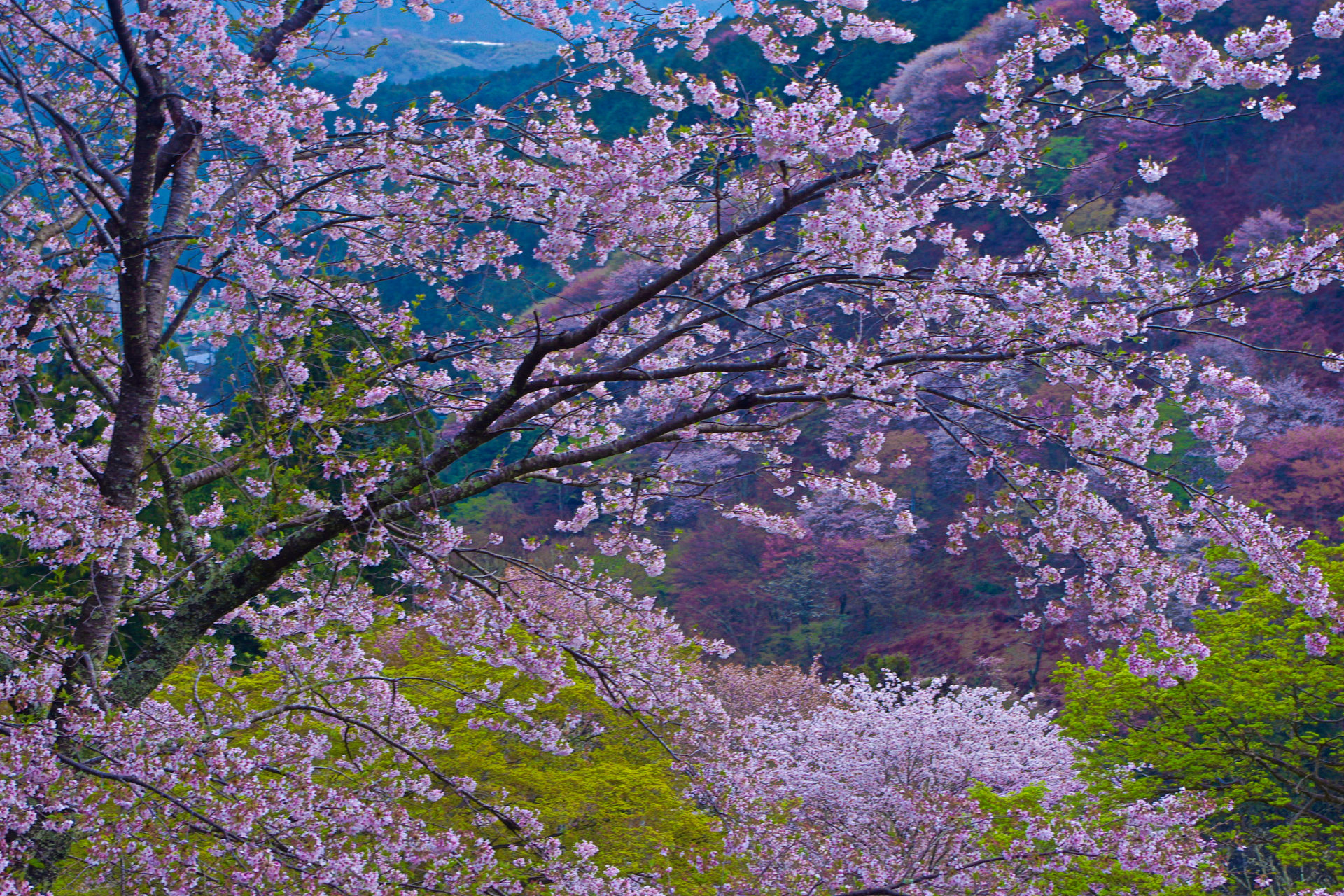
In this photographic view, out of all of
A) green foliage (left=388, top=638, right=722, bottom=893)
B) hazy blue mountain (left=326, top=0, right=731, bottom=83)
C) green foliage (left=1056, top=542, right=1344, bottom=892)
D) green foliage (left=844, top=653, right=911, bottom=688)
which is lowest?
green foliage (left=388, top=638, right=722, bottom=893)

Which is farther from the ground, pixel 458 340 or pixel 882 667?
pixel 882 667

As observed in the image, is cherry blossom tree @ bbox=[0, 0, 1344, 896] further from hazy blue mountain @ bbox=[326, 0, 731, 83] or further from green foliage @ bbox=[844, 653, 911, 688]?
hazy blue mountain @ bbox=[326, 0, 731, 83]

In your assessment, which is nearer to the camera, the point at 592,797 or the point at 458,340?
the point at 458,340

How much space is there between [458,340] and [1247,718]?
9.59 meters

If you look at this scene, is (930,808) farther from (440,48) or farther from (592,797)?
(440,48)

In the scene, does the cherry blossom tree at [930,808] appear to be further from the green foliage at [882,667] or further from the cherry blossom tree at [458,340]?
the cherry blossom tree at [458,340]

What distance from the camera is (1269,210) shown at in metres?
29.4

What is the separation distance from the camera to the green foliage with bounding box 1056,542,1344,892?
9922 millimetres

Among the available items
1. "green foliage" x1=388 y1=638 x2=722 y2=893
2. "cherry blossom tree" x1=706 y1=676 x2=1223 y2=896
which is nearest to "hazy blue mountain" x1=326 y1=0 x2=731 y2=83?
"cherry blossom tree" x1=706 y1=676 x2=1223 y2=896

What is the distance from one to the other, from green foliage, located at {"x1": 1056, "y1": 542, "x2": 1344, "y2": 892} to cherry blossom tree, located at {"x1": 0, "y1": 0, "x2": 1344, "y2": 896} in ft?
21.1

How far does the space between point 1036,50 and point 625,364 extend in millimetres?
2203

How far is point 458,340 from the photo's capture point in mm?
5527

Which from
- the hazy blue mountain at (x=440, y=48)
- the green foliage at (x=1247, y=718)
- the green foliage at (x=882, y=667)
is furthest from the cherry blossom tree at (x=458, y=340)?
the hazy blue mountain at (x=440, y=48)

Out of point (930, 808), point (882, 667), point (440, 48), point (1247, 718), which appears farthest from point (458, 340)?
point (440, 48)
